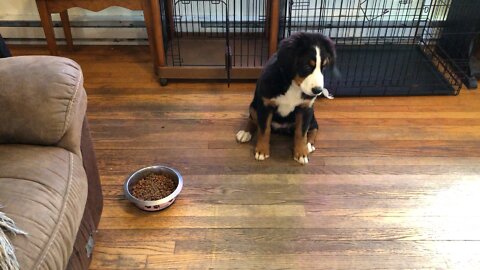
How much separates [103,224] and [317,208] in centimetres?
88

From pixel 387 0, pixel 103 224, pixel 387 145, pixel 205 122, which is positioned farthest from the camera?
pixel 387 0

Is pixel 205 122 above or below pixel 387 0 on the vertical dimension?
below

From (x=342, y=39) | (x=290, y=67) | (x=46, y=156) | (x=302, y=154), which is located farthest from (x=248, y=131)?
(x=342, y=39)

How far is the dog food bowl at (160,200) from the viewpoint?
1660 mm

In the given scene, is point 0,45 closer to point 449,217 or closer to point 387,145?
point 387,145

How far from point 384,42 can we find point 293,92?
4.55ft

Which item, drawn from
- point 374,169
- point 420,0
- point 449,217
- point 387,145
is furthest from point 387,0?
point 449,217

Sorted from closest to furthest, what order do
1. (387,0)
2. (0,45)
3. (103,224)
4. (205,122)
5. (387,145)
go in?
(103,224)
(0,45)
(387,145)
(205,122)
(387,0)

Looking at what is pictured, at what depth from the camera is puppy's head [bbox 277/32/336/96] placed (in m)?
1.66

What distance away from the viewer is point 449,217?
172cm

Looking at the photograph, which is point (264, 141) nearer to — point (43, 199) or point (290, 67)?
point (290, 67)

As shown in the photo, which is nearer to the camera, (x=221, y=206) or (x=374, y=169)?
(x=221, y=206)

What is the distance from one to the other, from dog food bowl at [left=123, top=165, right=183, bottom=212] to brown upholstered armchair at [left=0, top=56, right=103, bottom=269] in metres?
0.29

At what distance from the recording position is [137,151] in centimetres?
206
